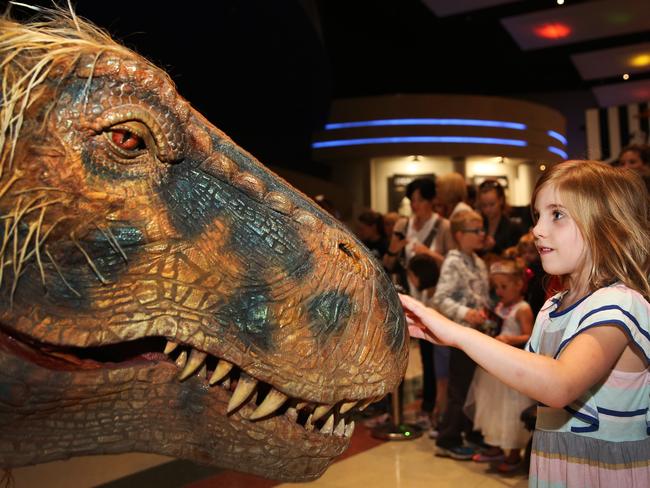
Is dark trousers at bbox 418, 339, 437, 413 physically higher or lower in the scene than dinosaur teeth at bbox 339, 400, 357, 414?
lower

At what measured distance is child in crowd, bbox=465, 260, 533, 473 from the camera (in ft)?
12.8

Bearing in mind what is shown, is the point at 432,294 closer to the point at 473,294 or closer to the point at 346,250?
the point at 473,294

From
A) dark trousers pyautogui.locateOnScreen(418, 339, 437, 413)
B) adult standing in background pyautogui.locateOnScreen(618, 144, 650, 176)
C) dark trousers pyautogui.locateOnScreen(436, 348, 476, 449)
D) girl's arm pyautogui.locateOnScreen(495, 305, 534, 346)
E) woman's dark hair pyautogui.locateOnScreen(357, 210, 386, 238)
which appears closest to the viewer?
adult standing in background pyautogui.locateOnScreen(618, 144, 650, 176)

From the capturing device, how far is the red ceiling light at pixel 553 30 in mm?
7770

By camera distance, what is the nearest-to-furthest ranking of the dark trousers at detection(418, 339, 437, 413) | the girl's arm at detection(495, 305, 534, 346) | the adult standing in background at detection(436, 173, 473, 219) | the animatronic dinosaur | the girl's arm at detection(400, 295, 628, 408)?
the animatronic dinosaur
the girl's arm at detection(400, 295, 628, 408)
the girl's arm at detection(495, 305, 534, 346)
the dark trousers at detection(418, 339, 437, 413)
the adult standing in background at detection(436, 173, 473, 219)

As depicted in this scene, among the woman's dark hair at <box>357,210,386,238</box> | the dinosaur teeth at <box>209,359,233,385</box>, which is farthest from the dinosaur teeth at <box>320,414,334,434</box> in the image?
the woman's dark hair at <box>357,210,386,238</box>

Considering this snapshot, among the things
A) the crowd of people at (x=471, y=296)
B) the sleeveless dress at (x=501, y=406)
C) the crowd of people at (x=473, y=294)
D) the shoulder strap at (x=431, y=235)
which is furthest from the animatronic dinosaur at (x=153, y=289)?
the shoulder strap at (x=431, y=235)

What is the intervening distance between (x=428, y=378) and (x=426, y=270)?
107 centimetres

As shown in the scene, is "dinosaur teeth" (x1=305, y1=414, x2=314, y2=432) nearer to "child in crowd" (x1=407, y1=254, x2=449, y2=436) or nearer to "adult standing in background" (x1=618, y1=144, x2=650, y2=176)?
"adult standing in background" (x1=618, y1=144, x2=650, y2=176)

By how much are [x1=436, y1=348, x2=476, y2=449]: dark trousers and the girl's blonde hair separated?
2.65 m

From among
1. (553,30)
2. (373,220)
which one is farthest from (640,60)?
(373,220)

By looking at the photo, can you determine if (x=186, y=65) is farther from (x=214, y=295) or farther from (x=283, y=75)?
(x=214, y=295)

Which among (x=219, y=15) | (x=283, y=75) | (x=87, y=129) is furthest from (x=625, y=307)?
(x=283, y=75)

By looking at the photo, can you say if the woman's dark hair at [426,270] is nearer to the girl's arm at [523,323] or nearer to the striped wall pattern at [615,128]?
the girl's arm at [523,323]
